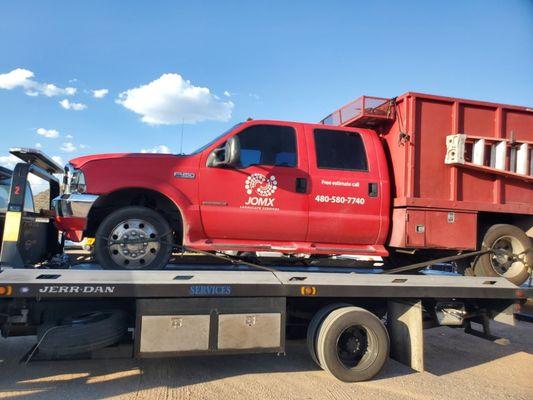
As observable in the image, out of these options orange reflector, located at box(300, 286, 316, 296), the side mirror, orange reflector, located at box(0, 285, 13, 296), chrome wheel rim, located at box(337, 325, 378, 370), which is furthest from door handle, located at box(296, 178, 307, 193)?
orange reflector, located at box(0, 285, 13, 296)

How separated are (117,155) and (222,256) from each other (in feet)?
5.27

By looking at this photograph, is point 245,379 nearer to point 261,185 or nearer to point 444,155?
point 261,185

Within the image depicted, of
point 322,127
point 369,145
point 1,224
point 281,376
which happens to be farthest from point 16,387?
point 369,145

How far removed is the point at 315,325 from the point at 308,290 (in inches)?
19.3

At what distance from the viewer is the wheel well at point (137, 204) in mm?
5402

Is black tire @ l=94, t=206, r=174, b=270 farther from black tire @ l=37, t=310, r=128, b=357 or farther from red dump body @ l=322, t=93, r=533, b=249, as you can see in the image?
red dump body @ l=322, t=93, r=533, b=249

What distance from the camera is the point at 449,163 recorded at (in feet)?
19.3

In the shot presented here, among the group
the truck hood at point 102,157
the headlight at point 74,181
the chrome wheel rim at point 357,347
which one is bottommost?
the chrome wheel rim at point 357,347

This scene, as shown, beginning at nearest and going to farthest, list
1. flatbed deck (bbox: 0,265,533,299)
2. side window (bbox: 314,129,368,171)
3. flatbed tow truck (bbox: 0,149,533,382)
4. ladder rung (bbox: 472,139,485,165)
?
1. flatbed deck (bbox: 0,265,533,299)
2. flatbed tow truck (bbox: 0,149,533,382)
3. side window (bbox: 314,129,368,171)
4. ladder rung (bbox: 472,139,485,165)

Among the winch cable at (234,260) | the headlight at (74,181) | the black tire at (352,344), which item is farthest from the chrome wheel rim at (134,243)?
the black tire at (352,344)

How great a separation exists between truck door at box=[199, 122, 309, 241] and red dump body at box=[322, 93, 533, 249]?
1205 mm

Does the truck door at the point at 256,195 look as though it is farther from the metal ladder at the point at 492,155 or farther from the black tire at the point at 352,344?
the metal ladder at the point at 492,155

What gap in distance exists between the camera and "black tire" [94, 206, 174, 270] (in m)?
5.05

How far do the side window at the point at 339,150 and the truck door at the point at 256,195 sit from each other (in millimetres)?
268
